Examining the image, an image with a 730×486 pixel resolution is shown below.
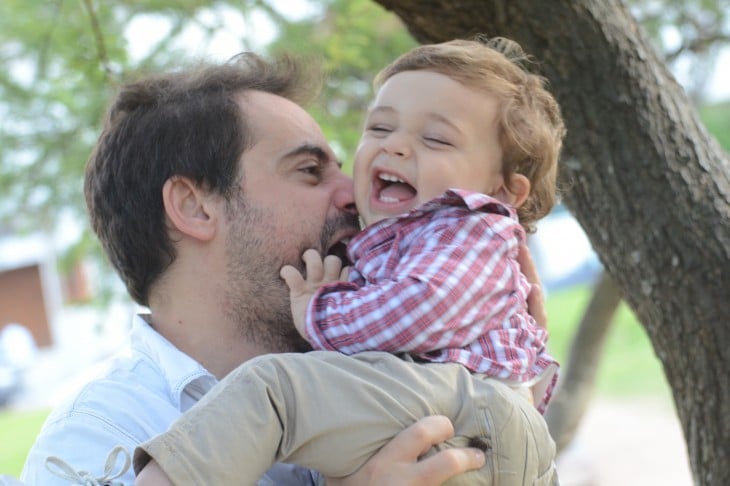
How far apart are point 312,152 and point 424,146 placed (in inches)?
20.1

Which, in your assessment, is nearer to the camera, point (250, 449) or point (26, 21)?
point (250, 449)

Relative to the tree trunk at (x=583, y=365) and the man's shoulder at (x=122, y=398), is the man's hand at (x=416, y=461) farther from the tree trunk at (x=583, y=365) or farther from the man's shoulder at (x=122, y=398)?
the tree trunk at (x=583, y=365)

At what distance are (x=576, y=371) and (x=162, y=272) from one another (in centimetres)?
320

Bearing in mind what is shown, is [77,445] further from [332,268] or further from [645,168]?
[645,168]

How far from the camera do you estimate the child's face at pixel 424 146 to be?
2.30 m

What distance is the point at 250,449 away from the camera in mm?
1778

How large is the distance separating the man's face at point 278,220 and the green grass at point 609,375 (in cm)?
860

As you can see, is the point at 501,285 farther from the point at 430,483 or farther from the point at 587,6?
the point at 587,6

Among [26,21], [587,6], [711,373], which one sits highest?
[26,21]

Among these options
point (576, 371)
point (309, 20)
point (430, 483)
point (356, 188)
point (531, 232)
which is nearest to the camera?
point (430, 483)

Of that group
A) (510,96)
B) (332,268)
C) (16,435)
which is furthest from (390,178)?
(16,435)

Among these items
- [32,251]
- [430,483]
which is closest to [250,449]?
[430,483]

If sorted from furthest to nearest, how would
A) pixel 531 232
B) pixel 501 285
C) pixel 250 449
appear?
pixel 531 232
pixel 501 285
pixel 250 449

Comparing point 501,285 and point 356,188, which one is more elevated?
point 356,188
